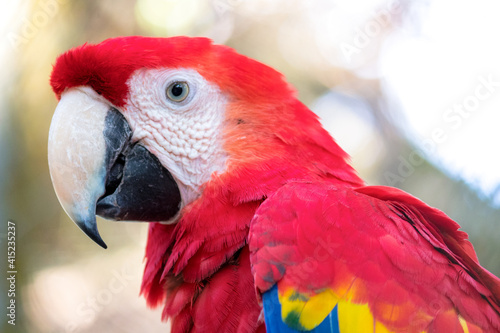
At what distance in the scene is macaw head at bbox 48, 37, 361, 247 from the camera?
1.11m

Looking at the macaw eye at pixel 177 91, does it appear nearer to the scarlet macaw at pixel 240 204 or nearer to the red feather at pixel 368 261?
the scarlet macaw at pixel 240 204

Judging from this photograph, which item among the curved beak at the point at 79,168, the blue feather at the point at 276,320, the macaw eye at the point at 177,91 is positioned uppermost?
the macaw eye at the point at 177,91

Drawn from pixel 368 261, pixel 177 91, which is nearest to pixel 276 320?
pixel 368 261

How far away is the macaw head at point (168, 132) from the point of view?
111 centimetres

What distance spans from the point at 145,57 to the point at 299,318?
794 mm

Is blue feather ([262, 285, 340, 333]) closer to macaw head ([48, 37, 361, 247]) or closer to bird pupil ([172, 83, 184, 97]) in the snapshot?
macaw head ([48, 37, 361, 247])

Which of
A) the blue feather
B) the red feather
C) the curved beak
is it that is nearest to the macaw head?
the curved beak

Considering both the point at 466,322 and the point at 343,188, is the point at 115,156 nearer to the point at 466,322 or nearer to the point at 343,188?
the point at 343,188

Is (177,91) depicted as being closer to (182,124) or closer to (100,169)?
(182,124)

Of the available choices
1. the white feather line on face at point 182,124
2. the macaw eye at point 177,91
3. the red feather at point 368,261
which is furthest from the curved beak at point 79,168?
the red feather at point 368,261

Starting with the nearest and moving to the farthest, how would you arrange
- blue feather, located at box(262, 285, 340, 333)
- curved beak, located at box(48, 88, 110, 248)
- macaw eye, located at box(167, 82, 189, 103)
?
blue feather, located at box(262, 285, 340, 333)
curved beak, located at box(48, 88, 110, 248)
macaw eye, located at box(167, 82, 189, 103)

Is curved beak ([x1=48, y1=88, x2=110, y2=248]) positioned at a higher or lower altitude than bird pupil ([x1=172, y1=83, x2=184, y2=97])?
lower

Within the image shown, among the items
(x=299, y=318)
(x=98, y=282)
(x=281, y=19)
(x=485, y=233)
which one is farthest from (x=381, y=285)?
(x=281, y=19)

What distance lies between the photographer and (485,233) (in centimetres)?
182
